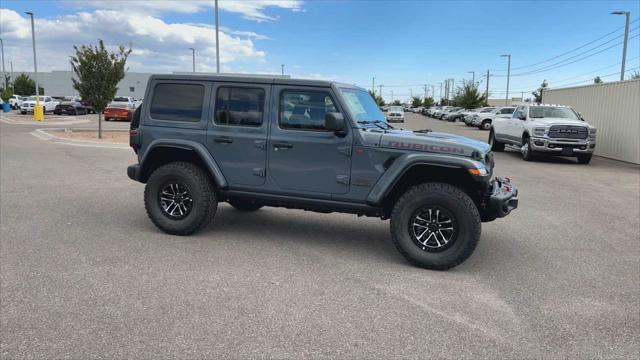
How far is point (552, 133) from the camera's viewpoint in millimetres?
15875

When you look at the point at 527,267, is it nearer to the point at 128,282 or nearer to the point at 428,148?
the point at 428,148

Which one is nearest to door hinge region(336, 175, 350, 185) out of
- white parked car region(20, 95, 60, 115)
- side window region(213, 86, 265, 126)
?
side window region(213, 86, 265, 126)

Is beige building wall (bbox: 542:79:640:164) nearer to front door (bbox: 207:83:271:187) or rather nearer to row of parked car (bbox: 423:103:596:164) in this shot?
row of parked car (bbox: 423:103:596:164)

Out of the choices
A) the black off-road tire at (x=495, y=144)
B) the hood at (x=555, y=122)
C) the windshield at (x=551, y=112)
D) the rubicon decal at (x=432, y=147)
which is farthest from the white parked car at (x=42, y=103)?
the rubicon decal at (x=432, y=147)

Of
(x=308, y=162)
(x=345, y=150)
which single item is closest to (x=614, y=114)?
(x=345, y=150)

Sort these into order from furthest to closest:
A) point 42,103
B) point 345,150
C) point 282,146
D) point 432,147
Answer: point 42,103 < point 282,146 < point 345,150 < point 432,147

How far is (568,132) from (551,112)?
163cm

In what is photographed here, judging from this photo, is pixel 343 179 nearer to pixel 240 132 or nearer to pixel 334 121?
pixel 334 121

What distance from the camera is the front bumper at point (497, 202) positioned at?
5.27 m

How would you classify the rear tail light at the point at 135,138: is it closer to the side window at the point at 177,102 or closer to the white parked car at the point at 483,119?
the side window at the point at 177,102

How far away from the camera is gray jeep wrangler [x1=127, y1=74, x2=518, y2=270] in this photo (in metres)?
5.23

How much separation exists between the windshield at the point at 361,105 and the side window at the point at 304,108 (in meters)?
0.23

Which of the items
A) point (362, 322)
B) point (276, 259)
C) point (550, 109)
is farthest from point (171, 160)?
point (550, 109)

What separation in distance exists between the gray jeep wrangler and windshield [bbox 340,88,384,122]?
0.06 feet
